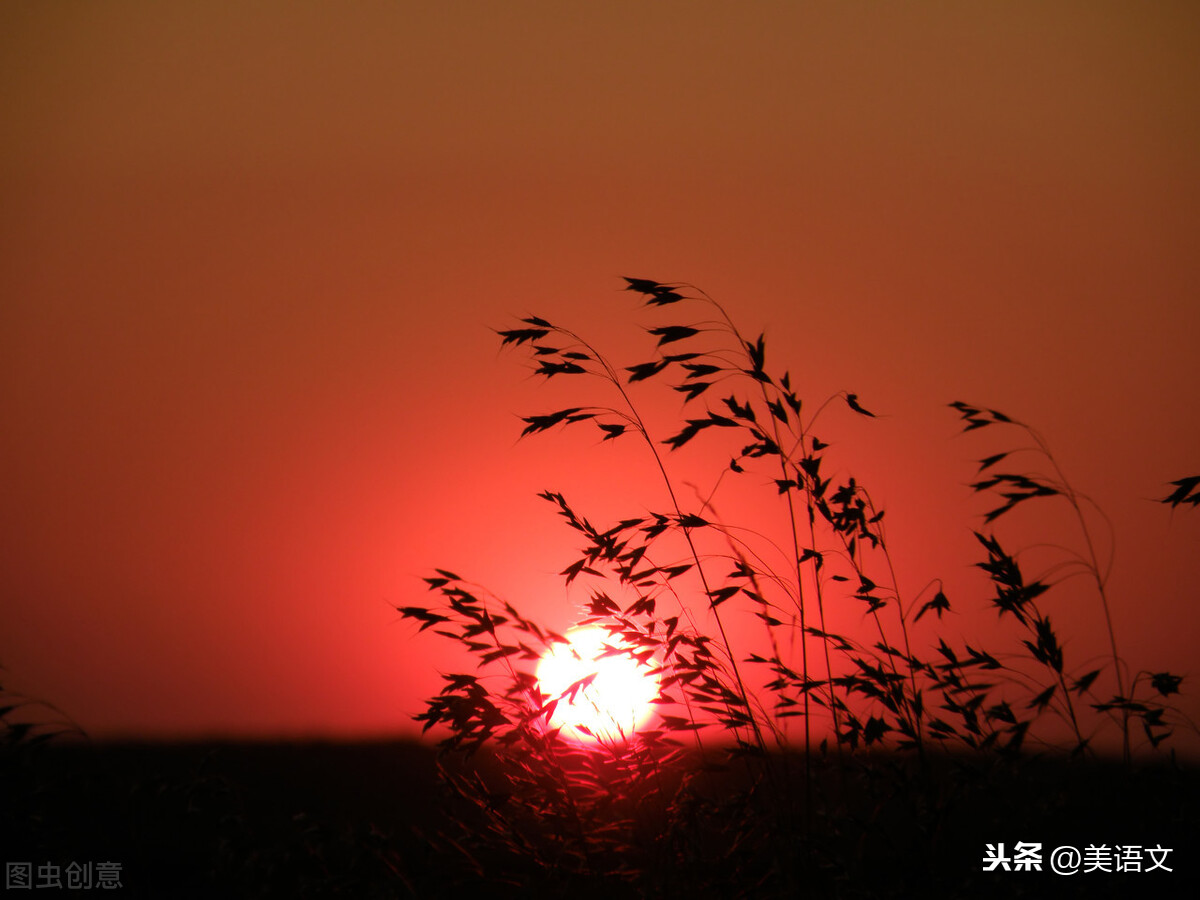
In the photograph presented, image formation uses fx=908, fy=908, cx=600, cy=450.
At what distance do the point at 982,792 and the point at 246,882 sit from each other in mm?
2558

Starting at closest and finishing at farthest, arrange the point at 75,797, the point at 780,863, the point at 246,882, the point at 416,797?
the point at 780,863, the point at 246,882, the point at 75,797, the point at 416,797

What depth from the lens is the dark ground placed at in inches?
116

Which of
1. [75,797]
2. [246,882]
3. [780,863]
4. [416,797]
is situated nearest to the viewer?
[780,863]

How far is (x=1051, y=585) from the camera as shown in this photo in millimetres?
3178

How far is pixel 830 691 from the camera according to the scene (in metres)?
3.23

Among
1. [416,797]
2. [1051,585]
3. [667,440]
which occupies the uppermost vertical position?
[667,440]

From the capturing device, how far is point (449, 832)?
11.3 feet

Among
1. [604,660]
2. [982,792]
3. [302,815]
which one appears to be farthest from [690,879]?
[302,815]

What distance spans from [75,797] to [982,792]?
329 cm

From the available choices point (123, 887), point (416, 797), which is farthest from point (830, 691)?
point (416, 797)

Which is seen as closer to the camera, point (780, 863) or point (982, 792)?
point (780, 863)

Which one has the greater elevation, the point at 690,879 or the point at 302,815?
the point at 302,815

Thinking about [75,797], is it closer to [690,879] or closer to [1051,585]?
[690,879]

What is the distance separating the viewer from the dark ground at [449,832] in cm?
294
